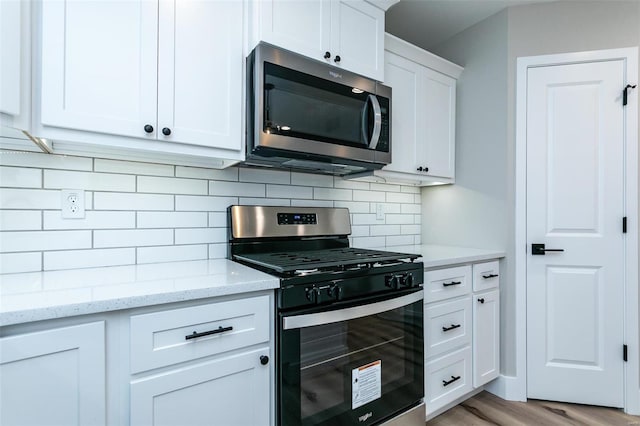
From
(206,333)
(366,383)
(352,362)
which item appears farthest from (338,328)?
(206,333)

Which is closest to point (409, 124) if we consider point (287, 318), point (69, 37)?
point (287, 318)

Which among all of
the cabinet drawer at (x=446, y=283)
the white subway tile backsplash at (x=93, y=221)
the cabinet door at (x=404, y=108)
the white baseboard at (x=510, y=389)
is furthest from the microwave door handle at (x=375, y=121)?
the white baseboard at (x=510, y=389)

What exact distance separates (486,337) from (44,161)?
257cm

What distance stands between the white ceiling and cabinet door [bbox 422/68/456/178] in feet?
1.32

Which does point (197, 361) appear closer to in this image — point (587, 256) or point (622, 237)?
point (587, 256)

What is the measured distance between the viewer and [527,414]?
2.04m

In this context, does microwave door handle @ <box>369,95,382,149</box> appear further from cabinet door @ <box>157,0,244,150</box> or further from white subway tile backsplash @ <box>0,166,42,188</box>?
white subway tile backsplash @ <box>0,166,42,188</box>

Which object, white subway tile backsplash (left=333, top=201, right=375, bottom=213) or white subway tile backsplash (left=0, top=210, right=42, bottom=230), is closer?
white subway tile backsplash (left=0, top=210, right=42, bottom=230)

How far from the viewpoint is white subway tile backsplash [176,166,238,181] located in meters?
1.68

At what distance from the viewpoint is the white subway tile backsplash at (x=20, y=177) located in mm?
1292

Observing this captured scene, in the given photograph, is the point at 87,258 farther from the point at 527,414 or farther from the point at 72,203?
the point at 527,414

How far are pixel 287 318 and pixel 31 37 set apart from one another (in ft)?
4.18

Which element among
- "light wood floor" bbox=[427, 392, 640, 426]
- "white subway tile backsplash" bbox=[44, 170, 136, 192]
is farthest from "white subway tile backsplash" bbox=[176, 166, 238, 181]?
"light wood floor" bbox=[427, 392, 640, 426]

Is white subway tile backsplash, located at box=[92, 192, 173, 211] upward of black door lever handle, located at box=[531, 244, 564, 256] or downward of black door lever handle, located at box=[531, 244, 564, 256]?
Result: upward
